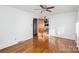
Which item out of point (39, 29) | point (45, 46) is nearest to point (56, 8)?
point (39, 29)

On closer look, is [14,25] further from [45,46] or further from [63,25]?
[63,25]

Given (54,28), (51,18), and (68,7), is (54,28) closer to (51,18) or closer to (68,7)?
(51,18)

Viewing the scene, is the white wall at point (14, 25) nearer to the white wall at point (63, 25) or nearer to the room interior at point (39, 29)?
the room interior at point (39, 29)

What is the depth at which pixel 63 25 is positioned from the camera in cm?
224

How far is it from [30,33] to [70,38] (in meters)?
0.90

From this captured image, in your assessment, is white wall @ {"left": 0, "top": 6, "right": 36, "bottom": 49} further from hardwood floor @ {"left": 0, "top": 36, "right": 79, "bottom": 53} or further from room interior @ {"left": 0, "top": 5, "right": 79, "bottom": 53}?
hardwood floor @ {"left": 0, "top": 36, "right": 79, "bottom": 53}

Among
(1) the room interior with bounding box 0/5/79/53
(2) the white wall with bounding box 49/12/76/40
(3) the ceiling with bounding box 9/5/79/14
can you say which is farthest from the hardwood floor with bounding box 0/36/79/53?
(3) the ceiling with bounding box 9/5/79/14

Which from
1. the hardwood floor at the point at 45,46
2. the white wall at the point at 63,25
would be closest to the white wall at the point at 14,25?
the hardwood floor at the point at 45,46

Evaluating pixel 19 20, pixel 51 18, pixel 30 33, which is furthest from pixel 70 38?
pixel 19 20

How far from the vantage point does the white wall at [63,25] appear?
2146 millimetres

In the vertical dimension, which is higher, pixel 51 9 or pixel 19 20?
pixel 51 9

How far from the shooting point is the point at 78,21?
212 centimetres
